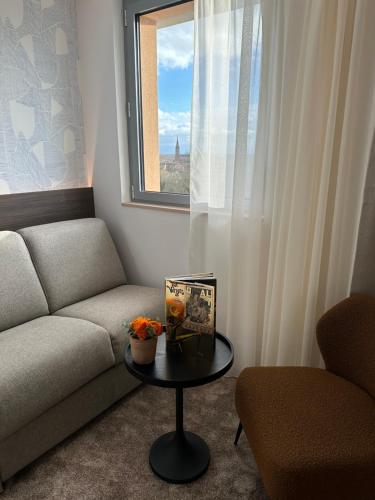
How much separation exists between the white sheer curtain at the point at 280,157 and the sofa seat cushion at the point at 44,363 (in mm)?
779

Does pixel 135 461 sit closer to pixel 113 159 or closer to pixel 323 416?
pixel 323 416

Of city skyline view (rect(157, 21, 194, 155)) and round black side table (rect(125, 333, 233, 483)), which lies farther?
city skyline view (rect(157, 21, 194, 155))

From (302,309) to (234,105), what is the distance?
1.08 meters

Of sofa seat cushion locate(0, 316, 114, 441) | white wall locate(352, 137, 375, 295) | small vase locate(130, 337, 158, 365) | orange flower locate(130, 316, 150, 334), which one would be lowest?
sofa seat cushion locate(0, 316, 114, 441)

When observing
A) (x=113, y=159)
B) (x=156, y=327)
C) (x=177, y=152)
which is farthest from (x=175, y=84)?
(x=156, y=327)

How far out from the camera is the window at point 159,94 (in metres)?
2.19

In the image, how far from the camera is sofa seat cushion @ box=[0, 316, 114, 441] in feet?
4.62

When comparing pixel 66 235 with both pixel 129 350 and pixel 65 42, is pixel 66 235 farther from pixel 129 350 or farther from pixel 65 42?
pixel 65 42

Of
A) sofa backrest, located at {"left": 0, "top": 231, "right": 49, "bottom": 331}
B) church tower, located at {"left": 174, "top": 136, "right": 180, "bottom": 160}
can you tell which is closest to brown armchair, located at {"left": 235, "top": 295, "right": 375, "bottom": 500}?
sofa backrest, located at {"left": 0, "top": 231, "right": 49, "bottom": 331}

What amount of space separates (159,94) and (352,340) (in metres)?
1.86

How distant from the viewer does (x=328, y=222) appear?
165cm

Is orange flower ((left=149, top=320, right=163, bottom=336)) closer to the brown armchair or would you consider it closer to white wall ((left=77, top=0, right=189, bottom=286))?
the brown armchair

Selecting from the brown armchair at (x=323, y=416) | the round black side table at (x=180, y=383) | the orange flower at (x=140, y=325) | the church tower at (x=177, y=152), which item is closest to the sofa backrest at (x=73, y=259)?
the church tower at (x=177, y=152)

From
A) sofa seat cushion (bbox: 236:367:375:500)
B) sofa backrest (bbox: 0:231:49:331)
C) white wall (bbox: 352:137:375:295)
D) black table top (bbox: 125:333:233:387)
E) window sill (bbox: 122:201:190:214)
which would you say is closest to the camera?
sofa seat cushion (bbox: 236:367:375:500)
